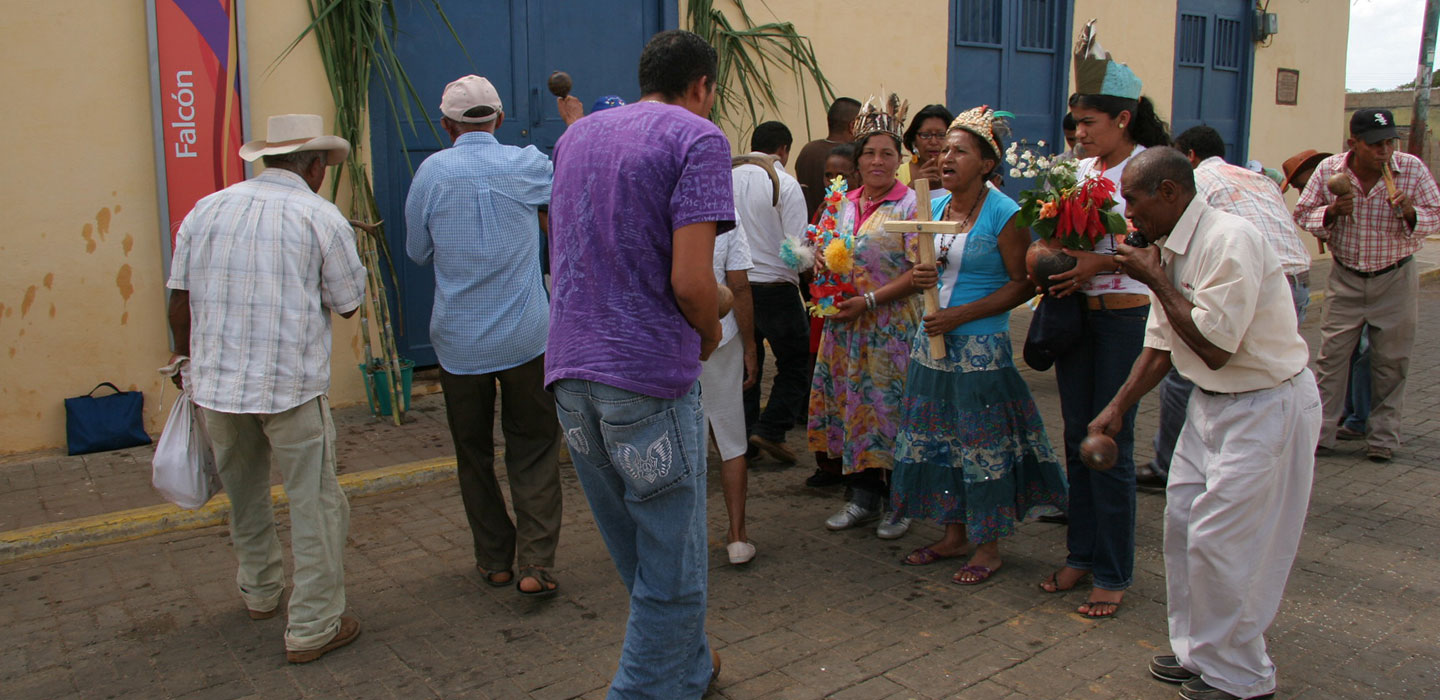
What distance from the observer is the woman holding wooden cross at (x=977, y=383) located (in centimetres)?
431

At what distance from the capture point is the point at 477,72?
304 inches

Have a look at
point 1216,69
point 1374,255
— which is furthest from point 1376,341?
point 1216,69

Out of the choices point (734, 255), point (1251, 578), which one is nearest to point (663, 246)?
point (734, 255)

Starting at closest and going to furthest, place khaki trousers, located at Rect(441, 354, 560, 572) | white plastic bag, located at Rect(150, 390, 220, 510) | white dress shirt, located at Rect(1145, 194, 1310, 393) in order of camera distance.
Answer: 1. white dress shirt, located at Rect(1145, 194, 1310, 393)
2. white plastic bag, located at Rect(150, 390, 220, 510)
3. khaki trousers, located at Rect(441, 354, 560, 572)

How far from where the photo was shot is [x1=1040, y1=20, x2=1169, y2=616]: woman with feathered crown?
13.4ft

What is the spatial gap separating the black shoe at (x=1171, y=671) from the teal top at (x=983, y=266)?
4.62 ft

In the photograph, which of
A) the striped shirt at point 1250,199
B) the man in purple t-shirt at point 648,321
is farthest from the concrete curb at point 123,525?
the striped shirt at point 1250,199

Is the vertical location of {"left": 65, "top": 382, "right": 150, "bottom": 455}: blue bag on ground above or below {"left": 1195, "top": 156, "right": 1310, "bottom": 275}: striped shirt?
below

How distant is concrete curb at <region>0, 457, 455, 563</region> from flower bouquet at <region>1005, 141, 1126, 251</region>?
366cm

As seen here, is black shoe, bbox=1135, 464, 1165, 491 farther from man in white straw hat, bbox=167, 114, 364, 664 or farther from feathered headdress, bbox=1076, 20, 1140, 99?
man in white straw hat, bbox=167, 114, 364, 664

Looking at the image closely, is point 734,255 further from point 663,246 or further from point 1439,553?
point 1439,553

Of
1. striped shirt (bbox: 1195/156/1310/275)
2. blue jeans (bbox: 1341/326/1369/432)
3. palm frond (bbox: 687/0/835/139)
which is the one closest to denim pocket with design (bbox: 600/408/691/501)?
striped shirt (bbox: 1195/156/1310/275)

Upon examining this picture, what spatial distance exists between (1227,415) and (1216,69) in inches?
496

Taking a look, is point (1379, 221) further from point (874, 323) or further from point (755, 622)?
point (755, 622)
